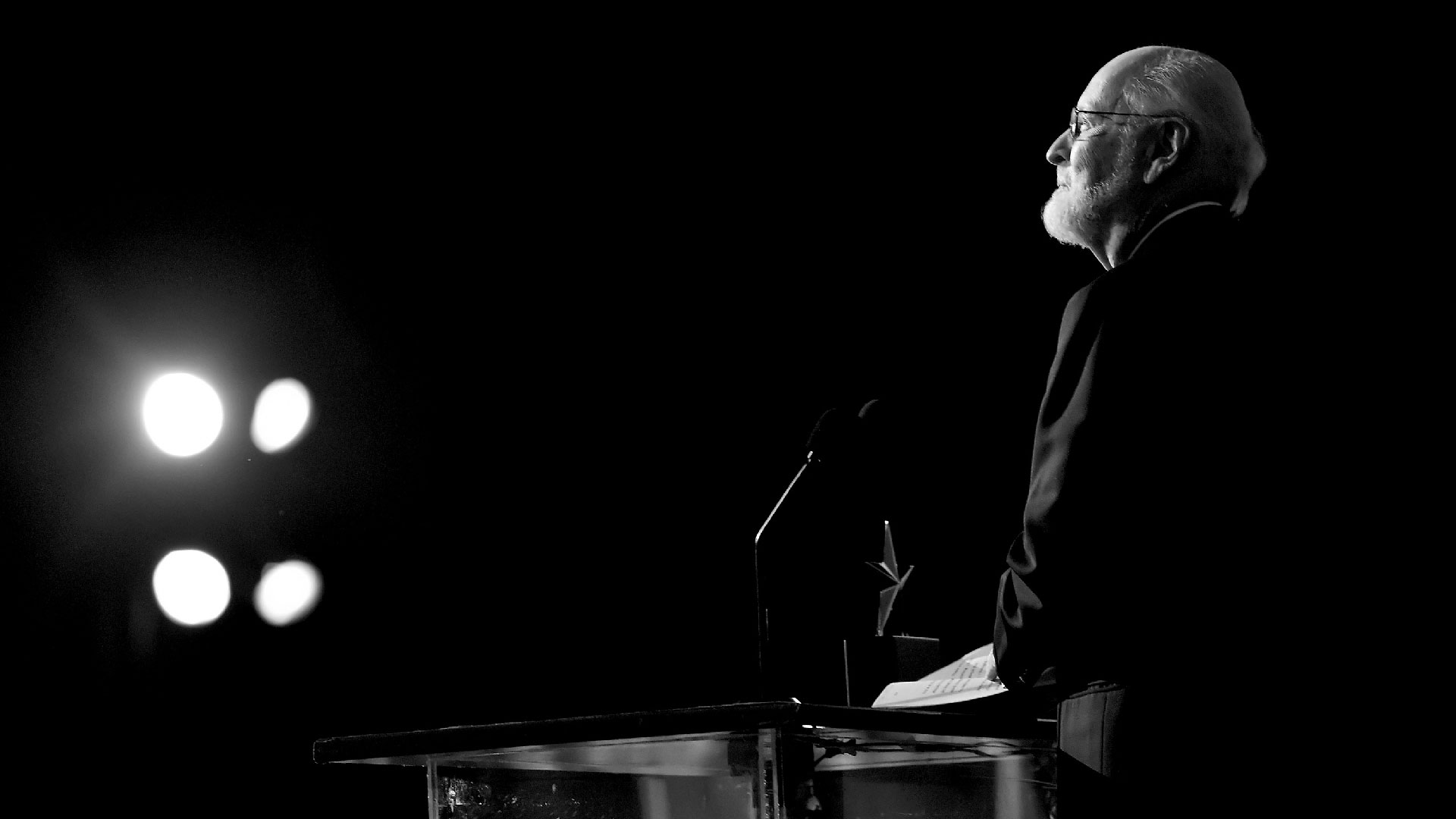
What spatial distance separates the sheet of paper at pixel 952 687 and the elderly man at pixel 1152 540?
6cm

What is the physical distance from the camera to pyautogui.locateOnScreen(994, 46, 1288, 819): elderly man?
1245mm

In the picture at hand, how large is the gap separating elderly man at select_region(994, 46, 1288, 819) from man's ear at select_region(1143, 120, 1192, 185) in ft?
0.57

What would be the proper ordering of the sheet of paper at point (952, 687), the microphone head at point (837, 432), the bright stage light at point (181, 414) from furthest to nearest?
the bright stage light at point (181, 414) → the microphone head at point (837, 432) → the sheet of paper at point (952, 687)

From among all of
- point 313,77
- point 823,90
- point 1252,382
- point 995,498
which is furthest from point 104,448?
point 1252,382

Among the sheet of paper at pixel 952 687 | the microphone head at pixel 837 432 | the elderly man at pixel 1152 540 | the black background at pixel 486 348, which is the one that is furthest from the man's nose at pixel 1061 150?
the black background at pixel 486 348

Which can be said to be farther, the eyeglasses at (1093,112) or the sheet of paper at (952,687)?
the eyeglasses at (1093,112)

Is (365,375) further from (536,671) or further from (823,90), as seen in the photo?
(823,90)

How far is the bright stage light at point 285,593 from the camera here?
3229 mm

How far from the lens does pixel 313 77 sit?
320 centimetres

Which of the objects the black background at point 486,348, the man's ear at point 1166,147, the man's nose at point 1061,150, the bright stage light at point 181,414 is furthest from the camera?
the bright stage light at point 181,414

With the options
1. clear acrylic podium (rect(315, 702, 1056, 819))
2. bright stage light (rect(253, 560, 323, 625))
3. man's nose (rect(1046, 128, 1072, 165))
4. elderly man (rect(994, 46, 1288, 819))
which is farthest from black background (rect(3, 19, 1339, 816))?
elderly man (rect(994, 46, 1288, 819))

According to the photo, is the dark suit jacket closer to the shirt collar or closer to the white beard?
the shirt collar

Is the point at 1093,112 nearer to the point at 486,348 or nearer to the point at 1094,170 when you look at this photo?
Result: the point at 1094,170

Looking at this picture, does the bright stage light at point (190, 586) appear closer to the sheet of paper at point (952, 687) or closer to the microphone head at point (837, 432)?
the microphone head at point (837, 432)
